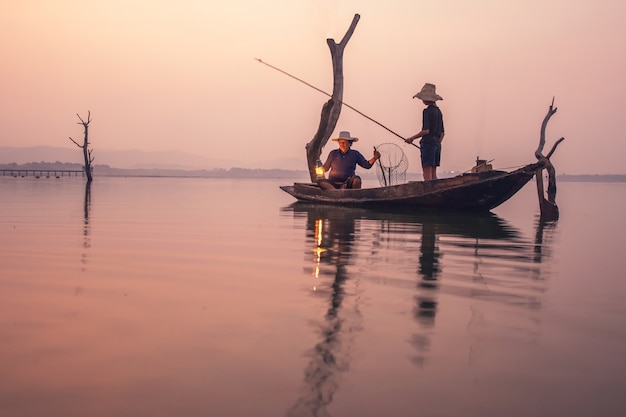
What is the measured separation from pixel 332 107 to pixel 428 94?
21.6 feet

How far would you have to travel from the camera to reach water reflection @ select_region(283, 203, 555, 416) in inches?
147

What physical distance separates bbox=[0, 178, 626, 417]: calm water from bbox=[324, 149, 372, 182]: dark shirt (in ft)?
29.6

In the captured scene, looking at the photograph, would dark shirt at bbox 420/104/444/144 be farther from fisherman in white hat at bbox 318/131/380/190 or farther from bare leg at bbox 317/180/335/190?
bare leg at bbox 317/180/335/190

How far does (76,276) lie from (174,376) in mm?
3529

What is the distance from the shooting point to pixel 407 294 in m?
5.69

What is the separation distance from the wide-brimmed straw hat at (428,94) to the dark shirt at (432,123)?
207mm

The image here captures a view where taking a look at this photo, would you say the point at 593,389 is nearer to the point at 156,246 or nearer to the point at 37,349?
the point at 37,349

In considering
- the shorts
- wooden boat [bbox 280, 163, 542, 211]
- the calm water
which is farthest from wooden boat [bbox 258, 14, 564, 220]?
the calm water

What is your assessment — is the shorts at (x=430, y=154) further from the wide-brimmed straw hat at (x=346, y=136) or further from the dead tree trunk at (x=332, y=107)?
the dead tree trunk at (x=332, y=107)

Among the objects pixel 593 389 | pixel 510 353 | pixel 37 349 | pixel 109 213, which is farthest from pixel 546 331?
pixel 109 213

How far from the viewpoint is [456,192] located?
15891mm

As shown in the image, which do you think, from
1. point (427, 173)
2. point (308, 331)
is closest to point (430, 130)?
point (427, 173)

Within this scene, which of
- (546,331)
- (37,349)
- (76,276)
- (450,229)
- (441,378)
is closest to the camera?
(441,378)

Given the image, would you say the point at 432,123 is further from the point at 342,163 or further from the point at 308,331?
the point at 308,331
